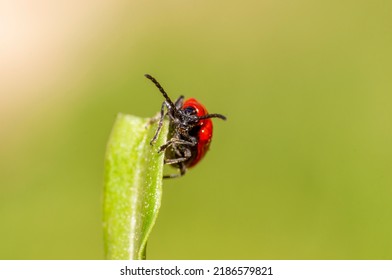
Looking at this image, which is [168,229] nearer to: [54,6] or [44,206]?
[44,206]

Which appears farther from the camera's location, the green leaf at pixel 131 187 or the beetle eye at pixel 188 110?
the beetle eye at pixel 188 110

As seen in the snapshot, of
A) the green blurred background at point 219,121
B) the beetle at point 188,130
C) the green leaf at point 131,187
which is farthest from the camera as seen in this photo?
the green blurred background at point 219,121

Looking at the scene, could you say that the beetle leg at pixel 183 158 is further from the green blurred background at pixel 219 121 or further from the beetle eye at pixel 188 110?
the green blurred background at pixel 219 121

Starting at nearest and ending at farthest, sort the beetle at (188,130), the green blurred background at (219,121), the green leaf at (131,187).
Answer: the green leaf at (131,187), the beetle at (188,130), the green blurred background at (219,121)

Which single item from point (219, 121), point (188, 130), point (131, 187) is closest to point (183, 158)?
point (188, 130)

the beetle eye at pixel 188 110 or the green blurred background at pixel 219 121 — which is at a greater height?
the green blurred background at pixel 219 121

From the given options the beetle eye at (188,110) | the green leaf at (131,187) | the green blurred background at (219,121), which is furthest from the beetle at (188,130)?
the green blurred background at (219,121)

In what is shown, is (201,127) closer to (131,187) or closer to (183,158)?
(183,158)
